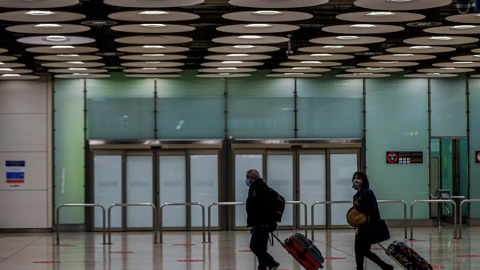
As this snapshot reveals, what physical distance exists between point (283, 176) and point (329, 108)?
235 cm

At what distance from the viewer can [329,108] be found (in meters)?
26.3

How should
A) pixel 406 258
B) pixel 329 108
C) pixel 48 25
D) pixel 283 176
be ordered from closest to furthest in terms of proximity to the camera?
pixel 406 258
pixel 48 25
pixel 283 176
pixel 329 108

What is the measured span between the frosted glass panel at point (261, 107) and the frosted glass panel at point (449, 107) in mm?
4130

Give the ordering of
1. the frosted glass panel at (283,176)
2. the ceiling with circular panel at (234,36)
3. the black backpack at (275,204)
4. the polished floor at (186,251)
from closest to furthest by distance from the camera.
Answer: the black backpack at (275,204)
the ceiling with circular panel at (234,36)
the polished floor at (186,251)
the frosted glass panel at (283,176)

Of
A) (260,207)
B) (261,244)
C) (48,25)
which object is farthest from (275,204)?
(48,25)

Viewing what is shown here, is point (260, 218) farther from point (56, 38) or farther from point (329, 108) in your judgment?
point (329, 108)

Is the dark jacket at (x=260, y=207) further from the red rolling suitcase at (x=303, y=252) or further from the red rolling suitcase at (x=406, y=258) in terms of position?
the red rolling suitcase at (x=406, y=258)

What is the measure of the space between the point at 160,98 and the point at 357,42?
8866 mm

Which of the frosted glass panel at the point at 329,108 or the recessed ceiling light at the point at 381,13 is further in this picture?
the frosted glass panel at the point at 329,108

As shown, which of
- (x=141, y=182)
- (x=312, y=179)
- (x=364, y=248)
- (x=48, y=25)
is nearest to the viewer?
(x=364, y=248)

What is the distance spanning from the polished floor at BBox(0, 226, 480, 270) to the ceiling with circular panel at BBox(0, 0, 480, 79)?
412 cm

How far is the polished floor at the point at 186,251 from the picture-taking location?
54.2 feet

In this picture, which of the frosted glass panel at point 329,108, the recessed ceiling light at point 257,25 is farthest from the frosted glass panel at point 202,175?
the recessed ceiling light at point 257,25

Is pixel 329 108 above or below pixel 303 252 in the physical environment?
above
